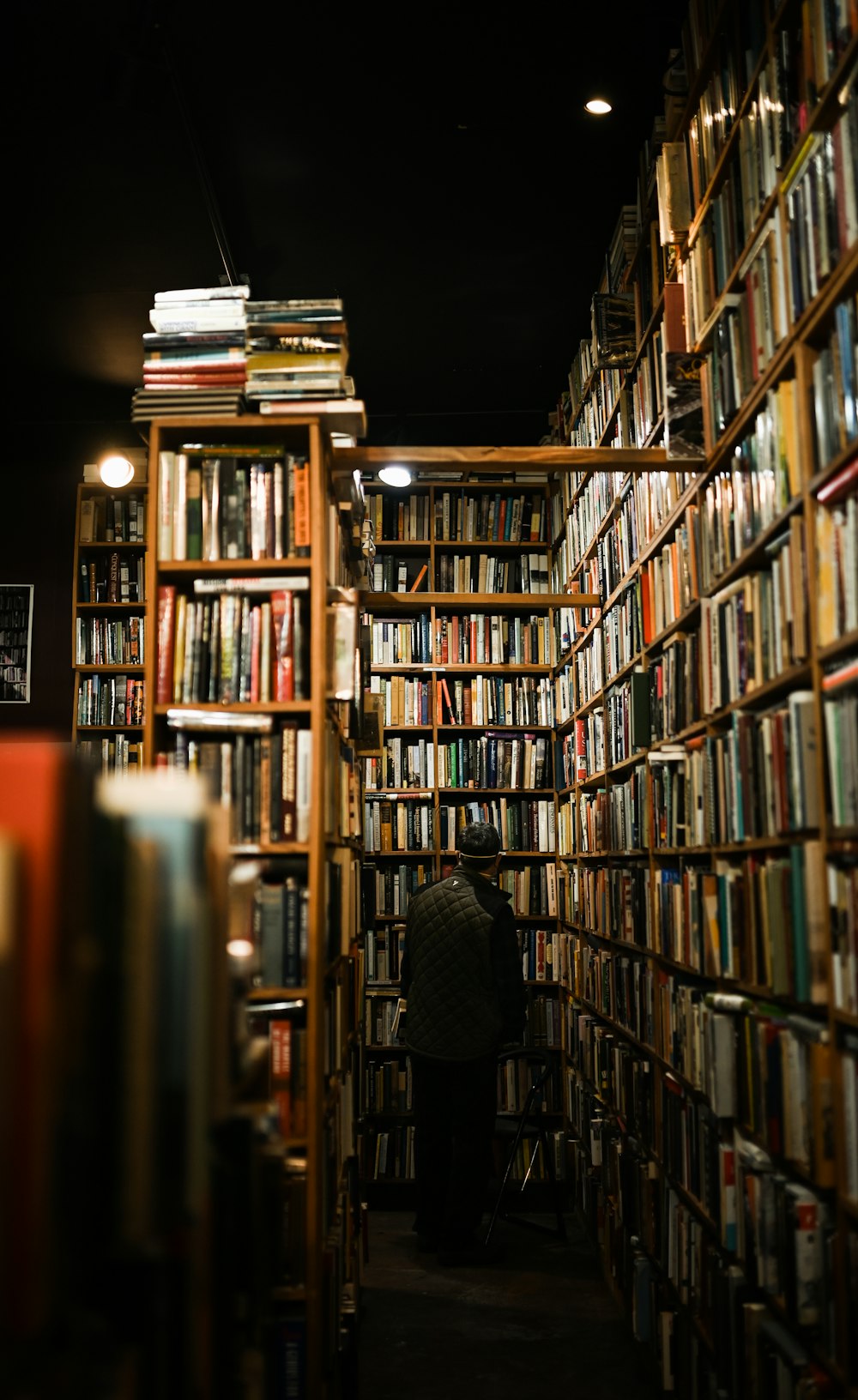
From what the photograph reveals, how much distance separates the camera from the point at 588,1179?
15.4ft

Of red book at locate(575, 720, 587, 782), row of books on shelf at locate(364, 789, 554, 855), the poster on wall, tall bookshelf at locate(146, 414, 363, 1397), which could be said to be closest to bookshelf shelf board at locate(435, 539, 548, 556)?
red book at locate(575, 720, 587, 782)

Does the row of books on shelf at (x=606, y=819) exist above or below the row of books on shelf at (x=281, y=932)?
above

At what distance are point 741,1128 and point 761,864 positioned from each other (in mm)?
592

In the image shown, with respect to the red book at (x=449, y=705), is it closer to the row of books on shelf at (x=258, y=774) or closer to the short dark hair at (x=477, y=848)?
the short dark hair at (x=477, y=848)

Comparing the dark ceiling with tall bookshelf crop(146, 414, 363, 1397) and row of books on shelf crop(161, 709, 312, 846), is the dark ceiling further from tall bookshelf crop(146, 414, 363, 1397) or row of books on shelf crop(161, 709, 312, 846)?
row of books on shelf crop(161, 709, 312, 846)

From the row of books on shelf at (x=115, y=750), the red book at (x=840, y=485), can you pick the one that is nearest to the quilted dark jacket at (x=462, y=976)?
the row of books on shelf at (x=115, y=750)

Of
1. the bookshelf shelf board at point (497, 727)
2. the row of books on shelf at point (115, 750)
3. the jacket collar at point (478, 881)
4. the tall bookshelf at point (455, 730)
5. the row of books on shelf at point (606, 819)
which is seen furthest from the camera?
the bookshelf shelf board at point (497, 727)

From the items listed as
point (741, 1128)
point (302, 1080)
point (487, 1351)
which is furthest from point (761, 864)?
point (487, 1351)

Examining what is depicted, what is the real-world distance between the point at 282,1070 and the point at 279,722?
80cm

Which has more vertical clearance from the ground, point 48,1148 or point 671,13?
point 671,13

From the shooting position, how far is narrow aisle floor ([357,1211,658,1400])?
3.35 meters

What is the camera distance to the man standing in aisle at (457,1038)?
14.6ft

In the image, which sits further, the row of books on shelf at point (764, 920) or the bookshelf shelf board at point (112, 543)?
the bookshelf shelf board at point (112, 543)

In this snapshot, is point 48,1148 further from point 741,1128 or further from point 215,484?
point 215,484
